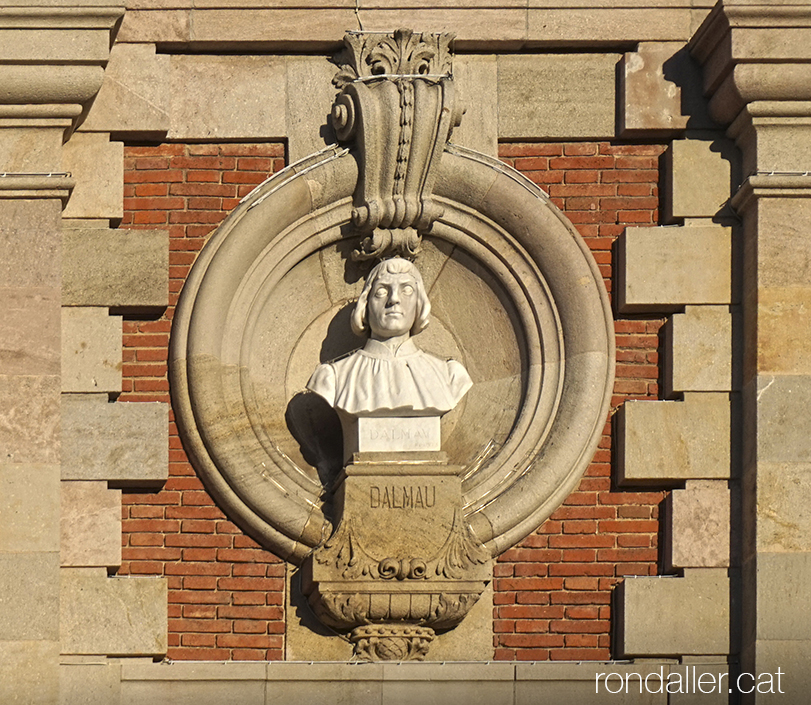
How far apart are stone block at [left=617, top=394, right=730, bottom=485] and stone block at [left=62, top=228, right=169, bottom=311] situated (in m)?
2.65

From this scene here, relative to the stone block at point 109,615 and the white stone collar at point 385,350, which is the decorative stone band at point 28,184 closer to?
the white stone collar at point 385,350

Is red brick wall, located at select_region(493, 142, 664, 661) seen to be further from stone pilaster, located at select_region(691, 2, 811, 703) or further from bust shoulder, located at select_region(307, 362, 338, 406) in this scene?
bust shoulder, located at select_region(307, 362, 338, 406)

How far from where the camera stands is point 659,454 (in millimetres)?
13219

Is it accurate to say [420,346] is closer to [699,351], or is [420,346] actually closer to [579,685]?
[699,351]

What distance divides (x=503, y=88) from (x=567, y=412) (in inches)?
74.7

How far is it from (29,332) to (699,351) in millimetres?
3636

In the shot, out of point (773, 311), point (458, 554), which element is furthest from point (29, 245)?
point (773, 311)

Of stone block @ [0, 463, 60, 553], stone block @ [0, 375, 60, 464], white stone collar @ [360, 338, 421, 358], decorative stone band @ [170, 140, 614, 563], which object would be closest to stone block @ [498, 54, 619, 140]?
decorative stone band @ [170, 140, 614, 563]

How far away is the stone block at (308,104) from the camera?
13.6 meters

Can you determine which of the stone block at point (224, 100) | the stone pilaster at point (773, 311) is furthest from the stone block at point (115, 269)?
the stone pilaster at point (773, 311)

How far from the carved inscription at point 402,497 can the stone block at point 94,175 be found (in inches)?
84.2

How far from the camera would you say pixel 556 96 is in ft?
44.9

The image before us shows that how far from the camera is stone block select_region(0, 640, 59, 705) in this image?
12.5m

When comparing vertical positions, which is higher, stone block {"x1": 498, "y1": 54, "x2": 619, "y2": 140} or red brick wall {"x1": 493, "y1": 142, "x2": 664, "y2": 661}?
stone block {"x1": 498, "y1": 54, "x2": 619, "y2": 140}
